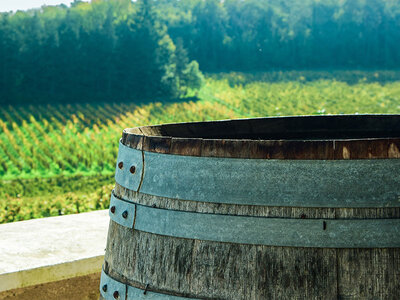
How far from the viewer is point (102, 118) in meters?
40.6

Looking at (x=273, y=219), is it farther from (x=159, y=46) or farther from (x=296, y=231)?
(x=159, y=46)

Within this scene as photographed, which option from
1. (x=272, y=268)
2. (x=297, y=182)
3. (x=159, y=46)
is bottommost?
(x=272, y=268)

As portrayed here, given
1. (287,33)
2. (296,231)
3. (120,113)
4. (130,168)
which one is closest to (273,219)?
(296,231)

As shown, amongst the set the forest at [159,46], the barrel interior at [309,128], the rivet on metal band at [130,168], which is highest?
the forest at [159,46]

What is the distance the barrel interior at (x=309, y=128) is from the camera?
2791 millimetres

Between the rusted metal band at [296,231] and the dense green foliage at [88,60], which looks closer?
the rusted metal band at [296,231]

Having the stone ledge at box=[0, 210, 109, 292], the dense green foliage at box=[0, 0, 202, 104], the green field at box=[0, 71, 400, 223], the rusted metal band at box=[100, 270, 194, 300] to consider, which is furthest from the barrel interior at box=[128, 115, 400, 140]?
the dense green foliage at box=[0, 0, 202, 104]

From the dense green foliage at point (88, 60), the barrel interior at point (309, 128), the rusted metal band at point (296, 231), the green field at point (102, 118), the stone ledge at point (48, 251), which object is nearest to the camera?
the rusted metal band at point (296, 231)

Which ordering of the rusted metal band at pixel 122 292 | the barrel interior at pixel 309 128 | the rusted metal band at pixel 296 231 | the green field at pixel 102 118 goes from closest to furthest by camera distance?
the rusted metal band at pixel 296 231 < the rusted metal band at pixel 122 292 < the barrel interior at pixel 309 128 < the green field at pixel 102 118

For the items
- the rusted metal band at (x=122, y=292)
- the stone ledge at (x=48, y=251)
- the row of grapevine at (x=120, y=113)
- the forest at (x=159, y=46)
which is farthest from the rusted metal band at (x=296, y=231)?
the forest at (x=159, y=46)

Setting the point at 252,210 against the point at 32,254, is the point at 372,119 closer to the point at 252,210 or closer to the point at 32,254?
the point at 252,210

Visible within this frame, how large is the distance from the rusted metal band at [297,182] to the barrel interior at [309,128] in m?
1.04

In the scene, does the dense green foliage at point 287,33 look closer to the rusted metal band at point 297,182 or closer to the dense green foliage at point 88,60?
the dense green foliage at point 88,60

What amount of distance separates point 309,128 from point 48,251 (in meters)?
1.73
